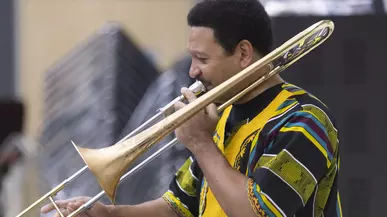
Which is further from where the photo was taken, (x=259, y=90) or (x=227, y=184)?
(x=259, y=90)

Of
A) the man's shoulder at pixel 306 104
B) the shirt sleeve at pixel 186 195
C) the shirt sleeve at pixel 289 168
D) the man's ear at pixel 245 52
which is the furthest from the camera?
the shirt sleeve at pixel 186 195

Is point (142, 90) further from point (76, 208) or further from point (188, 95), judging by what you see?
point (188, 95)

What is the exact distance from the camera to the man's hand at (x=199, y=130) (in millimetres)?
2551

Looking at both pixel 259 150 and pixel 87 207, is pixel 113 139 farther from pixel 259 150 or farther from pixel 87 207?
pixel 259 150

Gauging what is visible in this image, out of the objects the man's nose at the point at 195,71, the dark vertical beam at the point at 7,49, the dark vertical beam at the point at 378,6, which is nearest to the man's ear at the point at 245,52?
the man's nose at the point at 195,71

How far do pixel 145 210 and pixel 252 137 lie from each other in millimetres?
492

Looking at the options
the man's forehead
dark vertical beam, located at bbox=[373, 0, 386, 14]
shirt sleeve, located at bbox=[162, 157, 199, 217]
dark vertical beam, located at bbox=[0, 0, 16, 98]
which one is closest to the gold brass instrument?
the man's forehead

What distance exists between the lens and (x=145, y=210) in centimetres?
291

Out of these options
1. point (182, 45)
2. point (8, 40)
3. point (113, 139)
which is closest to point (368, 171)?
point (113, 139)

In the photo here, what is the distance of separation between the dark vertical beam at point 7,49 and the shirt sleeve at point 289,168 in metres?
8.72

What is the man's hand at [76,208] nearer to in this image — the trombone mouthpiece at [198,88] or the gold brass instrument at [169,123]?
the gold brass instrument at [169,123]

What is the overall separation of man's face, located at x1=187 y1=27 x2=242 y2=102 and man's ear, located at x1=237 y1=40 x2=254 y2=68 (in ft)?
0.04

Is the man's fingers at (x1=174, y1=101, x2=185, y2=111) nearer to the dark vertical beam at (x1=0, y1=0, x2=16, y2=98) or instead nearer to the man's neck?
the man's neck

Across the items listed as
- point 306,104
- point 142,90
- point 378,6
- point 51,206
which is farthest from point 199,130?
point 142,90
